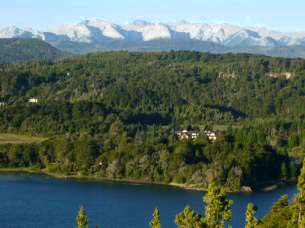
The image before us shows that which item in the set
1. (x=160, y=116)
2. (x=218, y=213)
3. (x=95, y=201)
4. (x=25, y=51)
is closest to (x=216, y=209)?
(x=218, y=213)

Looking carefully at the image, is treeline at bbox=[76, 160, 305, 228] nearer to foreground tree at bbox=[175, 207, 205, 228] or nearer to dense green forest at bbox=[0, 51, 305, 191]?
foreground tree at bbox=[175, 207, 205, 228]

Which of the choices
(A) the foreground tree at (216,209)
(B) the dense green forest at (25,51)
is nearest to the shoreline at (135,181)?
(A) the foreground tree at (216,209)

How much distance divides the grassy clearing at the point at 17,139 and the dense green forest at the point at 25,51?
92.0m

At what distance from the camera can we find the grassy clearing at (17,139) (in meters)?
58.5

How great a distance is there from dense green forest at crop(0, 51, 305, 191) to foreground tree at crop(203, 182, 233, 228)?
23428 millimetres

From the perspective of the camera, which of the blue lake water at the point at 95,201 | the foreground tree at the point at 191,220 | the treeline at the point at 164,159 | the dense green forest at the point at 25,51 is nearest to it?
the foreground tree at the point at 191,220

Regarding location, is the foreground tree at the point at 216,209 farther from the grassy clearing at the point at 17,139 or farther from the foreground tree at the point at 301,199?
the grassy clearing at the point at 17,139

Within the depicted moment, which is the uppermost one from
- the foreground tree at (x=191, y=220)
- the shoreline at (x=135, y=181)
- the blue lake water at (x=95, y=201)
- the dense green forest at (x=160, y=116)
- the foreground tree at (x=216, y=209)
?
the foreground tree at (x=216, y=209)

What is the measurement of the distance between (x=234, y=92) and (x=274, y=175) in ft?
116

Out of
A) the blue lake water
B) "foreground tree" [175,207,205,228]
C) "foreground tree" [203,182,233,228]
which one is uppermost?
"foreground tree" [203,182,233,228]

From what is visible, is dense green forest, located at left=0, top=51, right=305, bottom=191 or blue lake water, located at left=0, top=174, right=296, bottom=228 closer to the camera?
blue lake water, located at left=0, top=174, right=296, bottom=228

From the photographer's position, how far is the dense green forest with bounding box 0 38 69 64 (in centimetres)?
15912

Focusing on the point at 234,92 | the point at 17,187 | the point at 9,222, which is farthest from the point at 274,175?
the point at 234,92

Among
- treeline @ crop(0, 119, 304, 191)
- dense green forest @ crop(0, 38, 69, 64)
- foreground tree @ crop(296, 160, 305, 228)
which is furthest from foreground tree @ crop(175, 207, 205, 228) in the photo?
dense green forest @ crop(0, 38, 69, 64)
